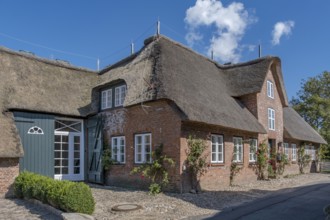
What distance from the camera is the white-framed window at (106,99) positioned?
17594 millimetres

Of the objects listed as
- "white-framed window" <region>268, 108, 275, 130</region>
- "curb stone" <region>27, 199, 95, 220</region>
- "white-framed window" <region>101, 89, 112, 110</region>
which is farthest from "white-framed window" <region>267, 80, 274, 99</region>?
"curb stone" <region>27, 199, 95, 220</region>

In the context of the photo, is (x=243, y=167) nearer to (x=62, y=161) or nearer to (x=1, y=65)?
(x=62, y=161)

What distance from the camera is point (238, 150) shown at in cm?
1773

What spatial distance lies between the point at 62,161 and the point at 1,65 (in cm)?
565

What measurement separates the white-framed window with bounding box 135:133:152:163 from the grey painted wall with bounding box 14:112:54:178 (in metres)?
4.18

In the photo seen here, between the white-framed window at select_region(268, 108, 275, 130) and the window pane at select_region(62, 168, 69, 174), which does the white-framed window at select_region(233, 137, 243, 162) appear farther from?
the window pane at select_region(62, 168, 69, 174)

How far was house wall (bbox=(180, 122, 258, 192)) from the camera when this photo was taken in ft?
45.6

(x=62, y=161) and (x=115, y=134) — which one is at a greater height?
(x=115, y=134)

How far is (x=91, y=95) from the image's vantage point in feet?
62.3

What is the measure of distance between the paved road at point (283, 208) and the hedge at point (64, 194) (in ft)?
11.5

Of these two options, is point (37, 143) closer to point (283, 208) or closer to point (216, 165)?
point (216, 165)

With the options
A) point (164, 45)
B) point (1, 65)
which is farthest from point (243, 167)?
point (1, 65)

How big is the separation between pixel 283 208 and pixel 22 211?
8.27 metres

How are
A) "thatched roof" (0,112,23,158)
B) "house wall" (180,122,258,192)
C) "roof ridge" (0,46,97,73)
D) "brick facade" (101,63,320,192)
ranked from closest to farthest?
"thatched roof" (0,112,23,158) → "brick facade" (101,63,320,192) → "house wall" (180,122,258,192) → "roof ridge" (0,46,97,73)
